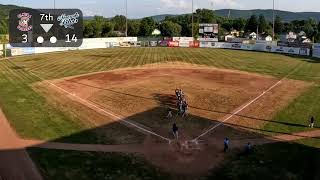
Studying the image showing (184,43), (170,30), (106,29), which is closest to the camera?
(184,43)

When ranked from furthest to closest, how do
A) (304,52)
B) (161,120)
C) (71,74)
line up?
(304,52), (71,74), (161,120)

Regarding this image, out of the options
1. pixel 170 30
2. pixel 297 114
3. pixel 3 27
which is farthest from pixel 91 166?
pixel 3 27

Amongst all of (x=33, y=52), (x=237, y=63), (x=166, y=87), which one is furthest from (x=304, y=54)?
(x=33, y=52)

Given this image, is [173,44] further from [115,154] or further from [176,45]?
[115,154]

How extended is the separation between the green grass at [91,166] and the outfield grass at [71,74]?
500cm

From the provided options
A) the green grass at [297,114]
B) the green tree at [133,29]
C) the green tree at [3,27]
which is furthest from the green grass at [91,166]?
the green tree at [133,29]

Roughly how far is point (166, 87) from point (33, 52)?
55506mm

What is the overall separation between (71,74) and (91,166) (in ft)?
130

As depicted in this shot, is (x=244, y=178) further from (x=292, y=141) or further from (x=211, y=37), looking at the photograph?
(x=211, y=37)

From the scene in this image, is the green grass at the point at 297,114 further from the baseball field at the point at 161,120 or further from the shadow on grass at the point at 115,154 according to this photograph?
the shadow on grass at the point at 115,154

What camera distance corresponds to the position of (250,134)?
36156mm

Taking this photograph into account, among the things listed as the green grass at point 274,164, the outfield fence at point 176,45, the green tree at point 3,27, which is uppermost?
the green tree at point 3,27

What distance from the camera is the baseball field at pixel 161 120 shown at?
95.7 ft

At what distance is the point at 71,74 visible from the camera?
66.6 metres
